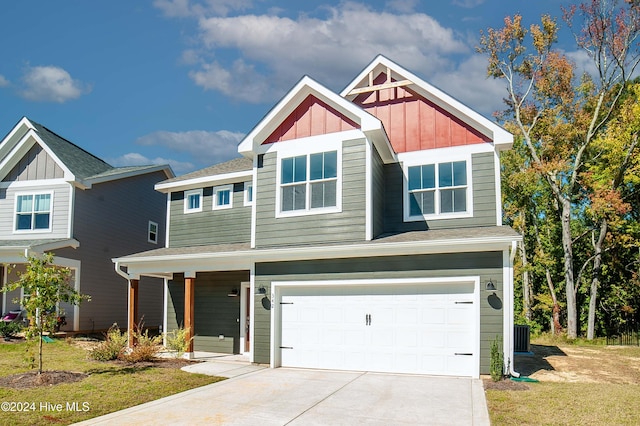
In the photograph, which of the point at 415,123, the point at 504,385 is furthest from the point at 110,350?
the point at 415,123

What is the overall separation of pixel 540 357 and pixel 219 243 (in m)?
10.1

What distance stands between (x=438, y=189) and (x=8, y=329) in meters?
14.3

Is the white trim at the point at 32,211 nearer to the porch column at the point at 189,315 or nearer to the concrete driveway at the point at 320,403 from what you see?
the porch column at the point at 189,315

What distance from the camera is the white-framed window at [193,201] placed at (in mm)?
16422

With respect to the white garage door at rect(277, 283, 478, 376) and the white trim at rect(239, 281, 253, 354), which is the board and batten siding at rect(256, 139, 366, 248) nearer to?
the white garage door at rect(277, 283, 478, 376)

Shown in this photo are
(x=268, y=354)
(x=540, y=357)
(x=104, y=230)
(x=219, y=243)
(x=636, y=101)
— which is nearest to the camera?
(x=268, y=354)

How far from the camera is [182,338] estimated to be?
13.2 m

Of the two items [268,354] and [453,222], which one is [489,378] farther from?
[268,354]

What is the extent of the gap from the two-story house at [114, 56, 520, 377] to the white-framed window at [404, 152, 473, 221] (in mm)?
28

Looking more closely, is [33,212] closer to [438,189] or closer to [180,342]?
[180,342]

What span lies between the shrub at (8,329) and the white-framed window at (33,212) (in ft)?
13.4

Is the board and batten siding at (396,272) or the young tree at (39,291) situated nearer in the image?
the young tree at (39,291)

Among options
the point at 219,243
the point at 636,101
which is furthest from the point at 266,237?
the point at 636,101

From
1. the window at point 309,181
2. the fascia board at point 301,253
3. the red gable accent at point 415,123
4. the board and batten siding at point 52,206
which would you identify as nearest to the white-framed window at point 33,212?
the board and batten siding at point 52,206
